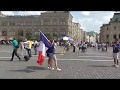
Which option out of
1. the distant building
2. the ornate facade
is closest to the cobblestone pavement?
the distant building

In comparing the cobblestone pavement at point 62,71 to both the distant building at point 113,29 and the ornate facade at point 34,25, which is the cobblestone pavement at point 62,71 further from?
the ornate facade at point 34,25

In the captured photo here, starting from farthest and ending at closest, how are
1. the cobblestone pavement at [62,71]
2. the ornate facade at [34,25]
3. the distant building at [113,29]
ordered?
1. the ornate facade at [34,25]
2. the distant building at [113,29]
3. the cobblestone pavement at [62,71]

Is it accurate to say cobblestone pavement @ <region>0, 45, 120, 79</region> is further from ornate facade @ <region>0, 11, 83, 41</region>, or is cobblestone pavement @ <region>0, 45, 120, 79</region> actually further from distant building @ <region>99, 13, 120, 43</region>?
ornate facade @ <region>0, 11, 83, 41</region>

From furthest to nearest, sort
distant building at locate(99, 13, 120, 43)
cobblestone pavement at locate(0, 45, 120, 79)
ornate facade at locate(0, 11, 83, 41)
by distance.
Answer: ornate facade at locate(0, 11, 83, 41)
distant building at locate(99, 13, 120, 43)
cobblestone pavement at locate(0, 45, 120, 79)

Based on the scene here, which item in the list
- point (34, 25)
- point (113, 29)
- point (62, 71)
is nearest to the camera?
point (62, 71)

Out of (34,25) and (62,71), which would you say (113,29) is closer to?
(34,25)

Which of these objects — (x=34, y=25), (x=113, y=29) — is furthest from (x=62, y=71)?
(x=34, y=25)

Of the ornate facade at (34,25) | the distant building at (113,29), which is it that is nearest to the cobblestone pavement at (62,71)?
the distant building at (113,29)

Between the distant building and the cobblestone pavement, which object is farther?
the distant building
